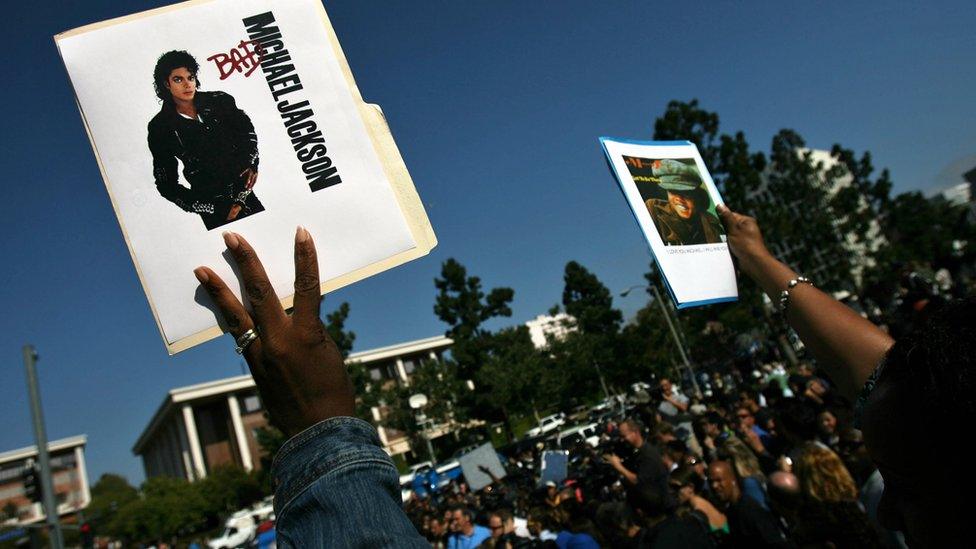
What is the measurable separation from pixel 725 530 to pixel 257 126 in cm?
491

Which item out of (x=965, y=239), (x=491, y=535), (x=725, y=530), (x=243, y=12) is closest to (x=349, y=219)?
(x=243, y=12)

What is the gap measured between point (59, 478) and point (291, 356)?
92582 millimetres

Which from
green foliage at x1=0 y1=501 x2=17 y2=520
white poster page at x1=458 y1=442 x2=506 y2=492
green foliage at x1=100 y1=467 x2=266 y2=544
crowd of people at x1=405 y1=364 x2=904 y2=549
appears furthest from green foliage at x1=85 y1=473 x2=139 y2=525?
crowd of people at x1=405 y1=364 x2=904 y2=549

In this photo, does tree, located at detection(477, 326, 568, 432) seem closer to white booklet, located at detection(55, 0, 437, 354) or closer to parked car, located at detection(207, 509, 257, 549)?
parked car, located at detection(207, 509, 257, 549)

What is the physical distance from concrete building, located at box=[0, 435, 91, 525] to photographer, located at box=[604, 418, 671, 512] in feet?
251

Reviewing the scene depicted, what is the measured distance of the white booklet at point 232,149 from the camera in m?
1.48

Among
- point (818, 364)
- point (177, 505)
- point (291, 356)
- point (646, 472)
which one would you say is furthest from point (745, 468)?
point (177, 505)

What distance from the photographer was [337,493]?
961 mm

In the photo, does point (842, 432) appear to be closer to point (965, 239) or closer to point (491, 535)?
point (491, 535)

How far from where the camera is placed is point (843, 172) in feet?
157

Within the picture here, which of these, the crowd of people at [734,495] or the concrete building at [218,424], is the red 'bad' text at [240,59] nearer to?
the crowd of people at [734,495]

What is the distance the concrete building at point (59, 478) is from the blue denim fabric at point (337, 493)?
79622mm

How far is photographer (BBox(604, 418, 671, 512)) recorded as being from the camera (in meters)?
4.16

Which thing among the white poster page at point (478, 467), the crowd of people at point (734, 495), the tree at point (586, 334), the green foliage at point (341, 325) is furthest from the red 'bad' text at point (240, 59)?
the tree at point (586, 334)
